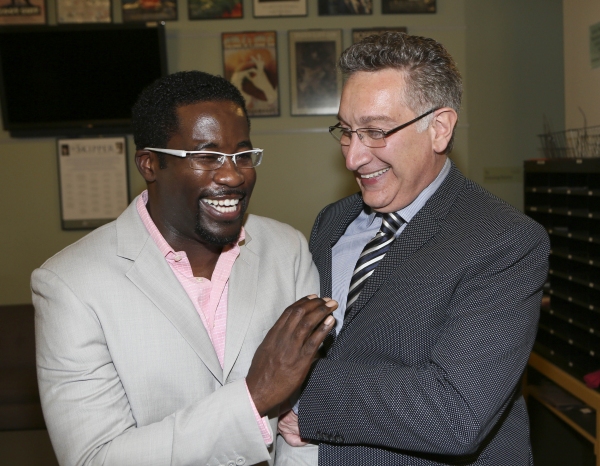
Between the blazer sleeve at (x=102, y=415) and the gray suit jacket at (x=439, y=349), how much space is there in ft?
0.86

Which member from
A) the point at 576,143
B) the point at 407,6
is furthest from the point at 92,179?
the point at 576,143

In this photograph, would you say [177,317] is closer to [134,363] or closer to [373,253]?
[134,363]

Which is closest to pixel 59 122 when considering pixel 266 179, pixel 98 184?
pixel 98 184

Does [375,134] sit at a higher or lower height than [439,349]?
higher

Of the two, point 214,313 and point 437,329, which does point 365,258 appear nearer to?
point 437,329

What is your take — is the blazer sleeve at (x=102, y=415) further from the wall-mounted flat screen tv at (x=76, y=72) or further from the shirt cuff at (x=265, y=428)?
the wall-mounted flat screen tv at (x=76, y=72)

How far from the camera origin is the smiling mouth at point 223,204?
1573mm

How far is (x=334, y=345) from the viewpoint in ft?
5.57

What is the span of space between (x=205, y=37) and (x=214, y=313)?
346 centimetres

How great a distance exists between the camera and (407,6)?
181 inches

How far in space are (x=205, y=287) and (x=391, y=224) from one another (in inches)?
22.3

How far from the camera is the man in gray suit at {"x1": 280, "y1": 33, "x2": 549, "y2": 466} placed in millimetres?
1468

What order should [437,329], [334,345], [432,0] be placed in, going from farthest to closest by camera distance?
[432,0], [334,345], [437,329]

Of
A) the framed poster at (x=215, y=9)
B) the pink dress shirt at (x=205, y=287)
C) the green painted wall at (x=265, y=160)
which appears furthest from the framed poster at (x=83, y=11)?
the pink dress shirt at (x=205, y=287)
